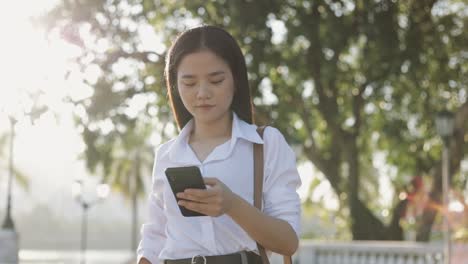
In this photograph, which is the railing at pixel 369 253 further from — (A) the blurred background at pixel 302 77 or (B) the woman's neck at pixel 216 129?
(B) the woman's neck at pixel 216 129

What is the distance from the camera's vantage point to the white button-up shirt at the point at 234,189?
255 cm

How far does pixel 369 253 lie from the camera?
14.8m

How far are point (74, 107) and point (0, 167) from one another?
33.9 m

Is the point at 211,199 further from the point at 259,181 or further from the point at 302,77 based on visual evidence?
the point at 302,77

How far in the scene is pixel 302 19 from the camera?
1585 cm

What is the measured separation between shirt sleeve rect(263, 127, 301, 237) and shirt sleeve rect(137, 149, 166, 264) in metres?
0.37

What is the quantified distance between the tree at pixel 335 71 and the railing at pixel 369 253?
206cm

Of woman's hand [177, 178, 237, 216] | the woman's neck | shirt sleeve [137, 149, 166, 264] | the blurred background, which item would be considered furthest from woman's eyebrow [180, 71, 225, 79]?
the blurred background

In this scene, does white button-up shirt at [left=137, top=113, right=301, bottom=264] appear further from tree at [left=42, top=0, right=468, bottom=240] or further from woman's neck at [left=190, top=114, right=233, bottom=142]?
tree at [left=42, top=0, right=468, bottom=240]

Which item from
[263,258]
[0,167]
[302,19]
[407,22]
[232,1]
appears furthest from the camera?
[0,167]

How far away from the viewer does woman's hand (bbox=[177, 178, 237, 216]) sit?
2258mm

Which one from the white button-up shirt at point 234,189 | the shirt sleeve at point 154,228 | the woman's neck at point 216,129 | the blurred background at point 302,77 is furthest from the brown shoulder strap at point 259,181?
the blurred background at point 302,77

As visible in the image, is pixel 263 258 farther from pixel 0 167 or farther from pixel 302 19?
pixel 0 167

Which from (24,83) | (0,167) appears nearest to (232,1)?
(24,83)
